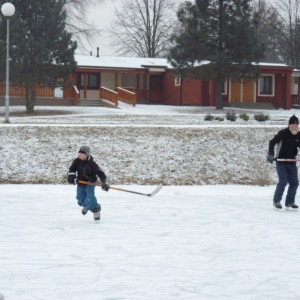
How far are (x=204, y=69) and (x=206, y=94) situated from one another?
8.57 m

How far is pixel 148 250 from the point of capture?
7707 mm

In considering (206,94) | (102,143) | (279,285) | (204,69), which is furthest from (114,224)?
(206,94)

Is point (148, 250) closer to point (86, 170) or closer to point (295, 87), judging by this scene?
point (86, 170)

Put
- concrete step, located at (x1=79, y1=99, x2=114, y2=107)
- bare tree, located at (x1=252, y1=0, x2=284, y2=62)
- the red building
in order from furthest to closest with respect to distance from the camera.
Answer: bare tree, located at (x1=252, y1=0, x2=284, y2=62)
the red building
concrete step, located at (x1=79, y1=99, x2=114, y2=107)

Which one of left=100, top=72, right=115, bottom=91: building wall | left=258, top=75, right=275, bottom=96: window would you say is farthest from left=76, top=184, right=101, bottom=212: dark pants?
left=100, top=72, right=115, bottom=91: building wall

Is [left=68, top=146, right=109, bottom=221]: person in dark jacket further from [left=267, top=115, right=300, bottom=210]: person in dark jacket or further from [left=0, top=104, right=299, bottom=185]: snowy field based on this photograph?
[left=0, top=104, right=299, bottom=185]: snowy field

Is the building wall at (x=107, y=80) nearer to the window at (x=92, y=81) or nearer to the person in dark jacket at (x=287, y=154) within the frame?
the window at (x=92, y=81)

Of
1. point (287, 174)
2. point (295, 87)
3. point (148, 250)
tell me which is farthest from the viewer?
point (295, 87)

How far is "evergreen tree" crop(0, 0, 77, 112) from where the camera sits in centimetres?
3203

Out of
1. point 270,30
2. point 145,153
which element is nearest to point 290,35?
point 270,30

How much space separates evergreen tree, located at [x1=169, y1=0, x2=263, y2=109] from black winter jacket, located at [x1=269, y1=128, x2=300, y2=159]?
2369 cm

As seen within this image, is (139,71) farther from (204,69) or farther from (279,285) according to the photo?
(279,285)

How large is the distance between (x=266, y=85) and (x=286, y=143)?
111ft

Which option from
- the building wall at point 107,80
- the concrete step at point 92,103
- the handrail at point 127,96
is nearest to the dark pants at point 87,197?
the handrail at point 127,96
